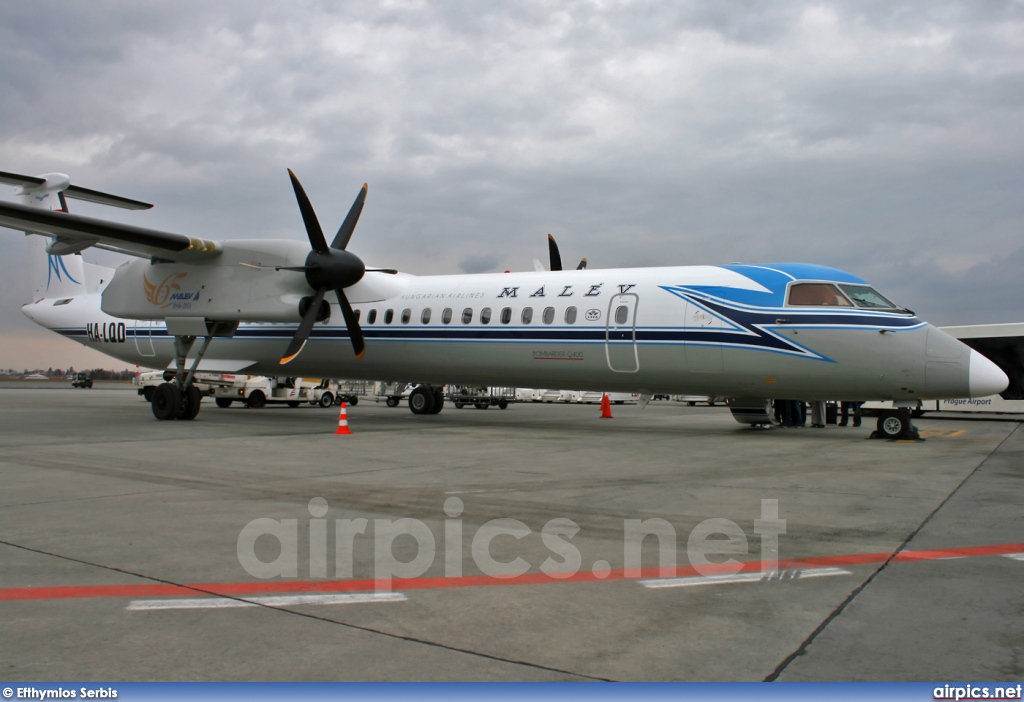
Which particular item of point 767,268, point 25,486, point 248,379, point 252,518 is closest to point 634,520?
point 252,518

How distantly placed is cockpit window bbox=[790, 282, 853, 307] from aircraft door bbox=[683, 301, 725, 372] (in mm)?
1496

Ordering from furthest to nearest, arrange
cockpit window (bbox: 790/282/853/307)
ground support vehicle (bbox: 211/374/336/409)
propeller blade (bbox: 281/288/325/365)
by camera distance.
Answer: ground support vehicle (bbox: 211/374/336/409)
propeller blade (bbox: 281/288/325/365)
cockpit window (bbox: 790/282/853/307)

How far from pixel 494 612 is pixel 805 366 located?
11.7 m

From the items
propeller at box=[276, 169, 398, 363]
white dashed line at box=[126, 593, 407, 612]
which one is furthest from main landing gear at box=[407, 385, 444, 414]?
white dashed line at box=[126, 593, 407, 612]

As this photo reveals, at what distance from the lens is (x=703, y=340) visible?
14906mm

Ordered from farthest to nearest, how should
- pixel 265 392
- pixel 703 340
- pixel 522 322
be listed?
1. pixel 265 392
2. pixel 522 322
3. pixel 703 340

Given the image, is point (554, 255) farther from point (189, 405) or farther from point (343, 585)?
point (343, 585)

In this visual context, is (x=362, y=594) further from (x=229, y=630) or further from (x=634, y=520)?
(x=634, y=520)

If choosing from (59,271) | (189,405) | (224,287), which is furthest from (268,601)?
(59,271)

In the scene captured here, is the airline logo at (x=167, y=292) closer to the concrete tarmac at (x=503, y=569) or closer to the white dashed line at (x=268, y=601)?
the concrete tarmac at (x=503, y=569)

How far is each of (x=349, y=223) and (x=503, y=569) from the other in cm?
1520

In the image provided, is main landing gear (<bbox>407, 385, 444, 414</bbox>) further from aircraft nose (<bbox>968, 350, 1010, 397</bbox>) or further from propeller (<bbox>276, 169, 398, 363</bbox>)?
aircraft nose (<bbox>968, 350, 1010, 397</bbox>)

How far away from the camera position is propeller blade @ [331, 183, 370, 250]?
18.6m

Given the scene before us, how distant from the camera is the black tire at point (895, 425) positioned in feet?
48.1
